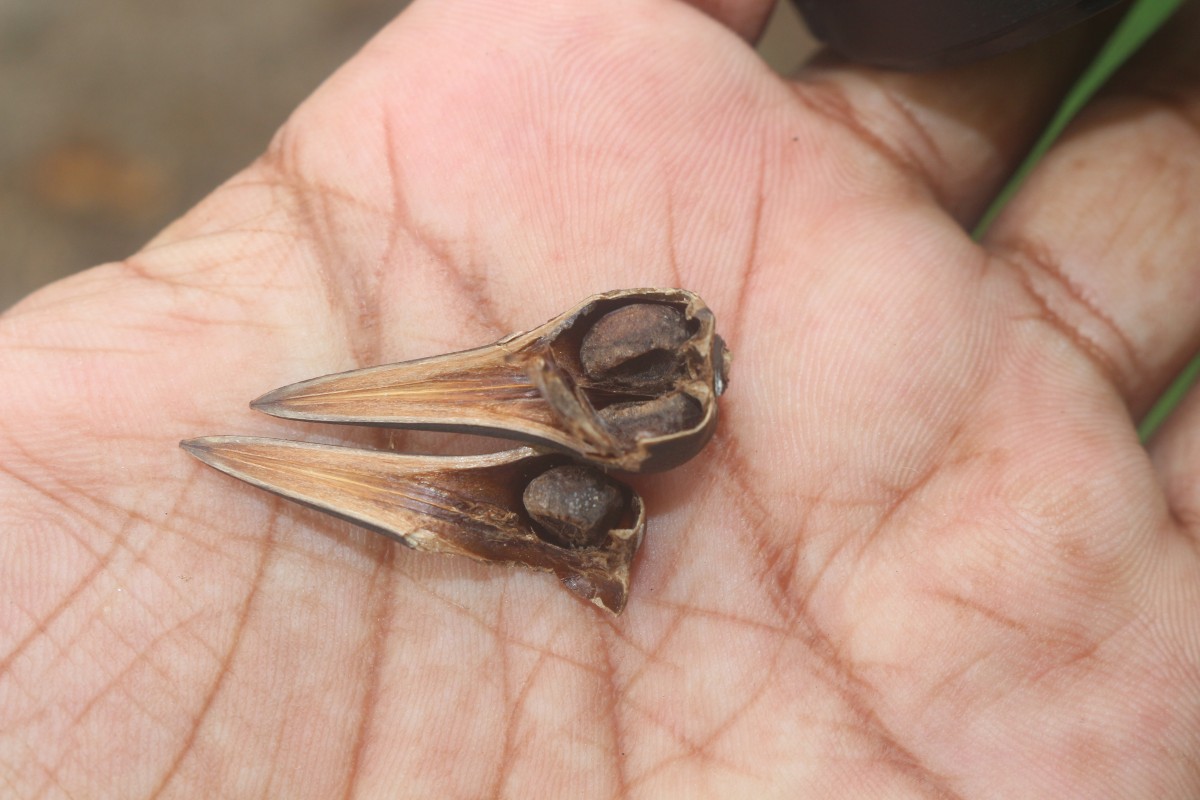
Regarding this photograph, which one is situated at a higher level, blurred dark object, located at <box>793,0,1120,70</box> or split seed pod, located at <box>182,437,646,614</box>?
blurred dark object, located at <box>793,0,1120,70</box>

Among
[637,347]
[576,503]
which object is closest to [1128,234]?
[637,347]

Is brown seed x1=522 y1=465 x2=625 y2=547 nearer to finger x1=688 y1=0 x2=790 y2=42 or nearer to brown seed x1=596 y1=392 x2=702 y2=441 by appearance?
brown seed x1=596 y1=392 x2=702 y2=441

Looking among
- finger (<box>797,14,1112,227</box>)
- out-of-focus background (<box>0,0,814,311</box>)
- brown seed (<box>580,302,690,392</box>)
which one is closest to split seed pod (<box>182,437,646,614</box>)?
brown seed (<box>580,302,690,392</box>)

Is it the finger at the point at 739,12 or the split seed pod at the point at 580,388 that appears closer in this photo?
the split seed pod at the point at 580,388

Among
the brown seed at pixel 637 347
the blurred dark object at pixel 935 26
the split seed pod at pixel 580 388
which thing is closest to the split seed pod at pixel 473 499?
the split seed pod at pixel 580 388

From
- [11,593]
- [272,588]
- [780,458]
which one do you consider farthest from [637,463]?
[11,593]

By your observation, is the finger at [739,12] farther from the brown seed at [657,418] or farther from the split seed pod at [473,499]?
the split seed pod at [473,499]
